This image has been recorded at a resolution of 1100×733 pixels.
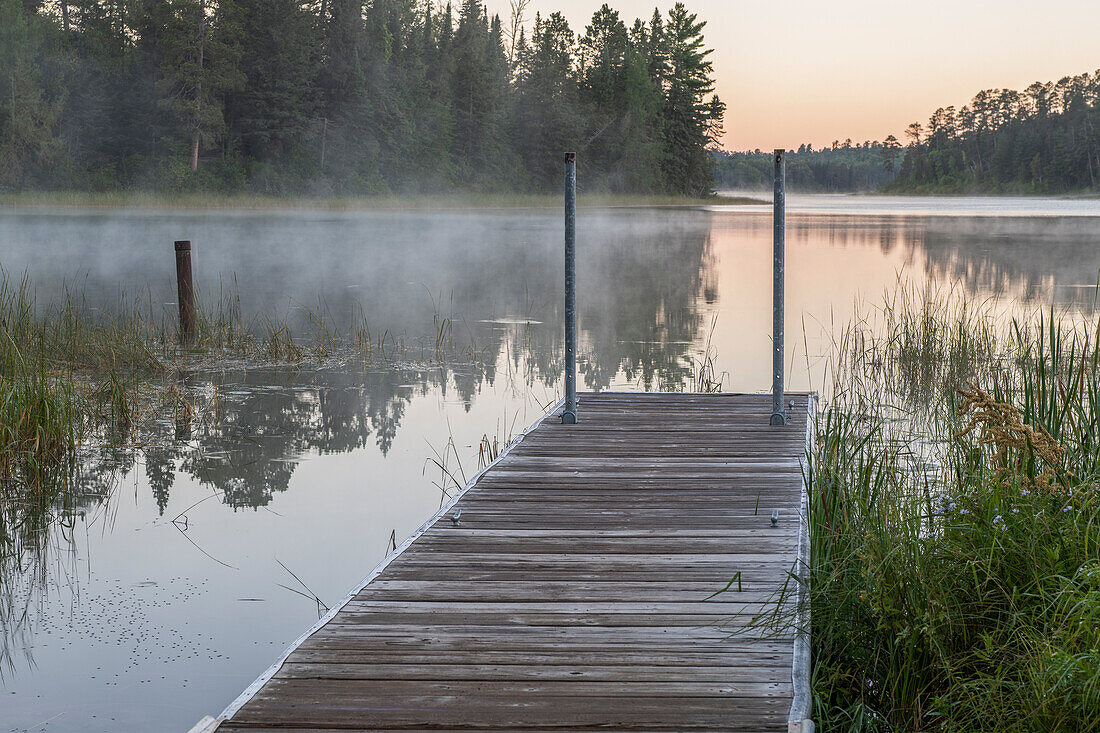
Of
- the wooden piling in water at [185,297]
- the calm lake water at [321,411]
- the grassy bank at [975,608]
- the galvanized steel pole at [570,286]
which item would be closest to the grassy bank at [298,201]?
the calm lake water at [321,411]

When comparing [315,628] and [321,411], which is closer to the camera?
[315,628]

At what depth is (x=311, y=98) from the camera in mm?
48125

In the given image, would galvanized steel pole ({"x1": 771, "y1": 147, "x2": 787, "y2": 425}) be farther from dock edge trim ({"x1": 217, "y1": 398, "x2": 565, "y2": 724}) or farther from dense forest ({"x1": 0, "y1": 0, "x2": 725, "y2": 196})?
dense forest ({"x1": 0, "y1": 0, "x2": 725, "y2": 196})

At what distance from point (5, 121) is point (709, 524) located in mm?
45487

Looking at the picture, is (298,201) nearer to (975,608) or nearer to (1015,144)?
(975,608)

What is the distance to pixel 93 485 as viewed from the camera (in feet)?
18.6

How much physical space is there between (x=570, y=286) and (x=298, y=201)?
143ft

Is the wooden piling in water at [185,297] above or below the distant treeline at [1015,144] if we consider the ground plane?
below

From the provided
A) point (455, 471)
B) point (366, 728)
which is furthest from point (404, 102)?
point (366, 728)

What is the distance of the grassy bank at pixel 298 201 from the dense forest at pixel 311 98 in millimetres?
744

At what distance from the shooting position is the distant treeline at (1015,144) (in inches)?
3344

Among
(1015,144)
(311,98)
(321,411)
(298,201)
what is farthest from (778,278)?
(1015,144)

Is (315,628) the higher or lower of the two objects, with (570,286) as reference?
lower

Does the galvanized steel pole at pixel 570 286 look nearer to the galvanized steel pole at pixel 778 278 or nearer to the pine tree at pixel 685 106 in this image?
the galvanized steel pole at pixel 778 278
